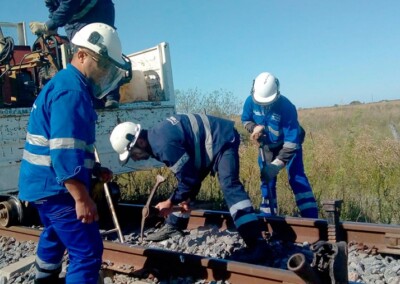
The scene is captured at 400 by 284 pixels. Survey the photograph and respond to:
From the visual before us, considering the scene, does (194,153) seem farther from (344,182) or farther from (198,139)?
(344,182)

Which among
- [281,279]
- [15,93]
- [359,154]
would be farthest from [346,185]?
[15,93]

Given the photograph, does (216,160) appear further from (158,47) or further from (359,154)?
(359,154)

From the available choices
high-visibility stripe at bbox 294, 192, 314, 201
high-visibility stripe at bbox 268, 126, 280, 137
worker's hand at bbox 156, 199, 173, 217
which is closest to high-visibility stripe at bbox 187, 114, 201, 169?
worker's hand at bbox 156, 199, 173, 217

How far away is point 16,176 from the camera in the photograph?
5777mm

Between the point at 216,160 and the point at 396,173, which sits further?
the point at 396,173

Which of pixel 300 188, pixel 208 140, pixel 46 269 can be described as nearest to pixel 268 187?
pixel 300 188

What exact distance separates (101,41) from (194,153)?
160 cm

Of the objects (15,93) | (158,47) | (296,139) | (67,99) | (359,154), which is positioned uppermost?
(158,47)

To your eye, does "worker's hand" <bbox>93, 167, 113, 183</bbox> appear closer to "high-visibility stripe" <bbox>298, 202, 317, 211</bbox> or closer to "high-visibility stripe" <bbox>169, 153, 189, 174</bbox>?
"high-visibility stripe" <bbox>169, 153, 189, 174</bbox>

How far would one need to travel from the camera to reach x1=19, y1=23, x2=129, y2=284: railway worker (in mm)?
3137

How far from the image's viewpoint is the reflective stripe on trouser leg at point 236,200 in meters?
4.57

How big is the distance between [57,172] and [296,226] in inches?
115

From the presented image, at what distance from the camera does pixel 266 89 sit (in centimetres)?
605

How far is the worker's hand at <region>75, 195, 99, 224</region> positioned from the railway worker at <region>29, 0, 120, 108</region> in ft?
11.2
